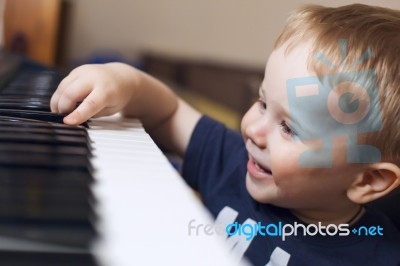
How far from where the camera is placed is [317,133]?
544 millimetres

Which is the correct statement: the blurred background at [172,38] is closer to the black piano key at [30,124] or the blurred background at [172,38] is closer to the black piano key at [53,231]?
the black piano key at [30,124]

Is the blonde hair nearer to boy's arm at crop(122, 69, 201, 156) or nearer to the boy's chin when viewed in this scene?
the boy's chin

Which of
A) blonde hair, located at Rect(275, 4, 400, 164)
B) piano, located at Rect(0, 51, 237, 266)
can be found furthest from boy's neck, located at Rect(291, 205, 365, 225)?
piano, located at Rect(0, 51, 237, 266)

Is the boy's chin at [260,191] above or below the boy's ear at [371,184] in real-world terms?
below

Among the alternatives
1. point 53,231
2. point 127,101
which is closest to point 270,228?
point 127,101

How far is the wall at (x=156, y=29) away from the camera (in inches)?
62.5

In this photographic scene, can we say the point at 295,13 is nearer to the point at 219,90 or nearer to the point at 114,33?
the point at 219,90

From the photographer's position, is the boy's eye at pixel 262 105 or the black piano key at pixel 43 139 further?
the boy's eye at pixel 262 105

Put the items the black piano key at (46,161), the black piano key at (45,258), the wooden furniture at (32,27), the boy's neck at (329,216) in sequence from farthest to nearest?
the wooden furniture at (32,27), the boy's neck at (329,216), the black piano key at (46,161), the black piano key at (45,258)

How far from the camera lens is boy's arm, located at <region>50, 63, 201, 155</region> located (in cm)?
58

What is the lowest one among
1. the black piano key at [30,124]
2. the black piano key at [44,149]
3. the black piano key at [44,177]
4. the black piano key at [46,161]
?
the black piano key at [30,124]

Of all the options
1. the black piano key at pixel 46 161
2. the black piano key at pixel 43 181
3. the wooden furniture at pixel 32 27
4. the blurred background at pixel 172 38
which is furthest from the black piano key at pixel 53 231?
the wooden furniture at pixel 32 27

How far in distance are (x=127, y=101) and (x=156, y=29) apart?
1.59 meters

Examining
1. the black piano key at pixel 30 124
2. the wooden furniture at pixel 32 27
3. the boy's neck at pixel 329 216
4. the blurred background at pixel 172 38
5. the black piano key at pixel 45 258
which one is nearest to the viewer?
the black piano key at pixel 45 258
